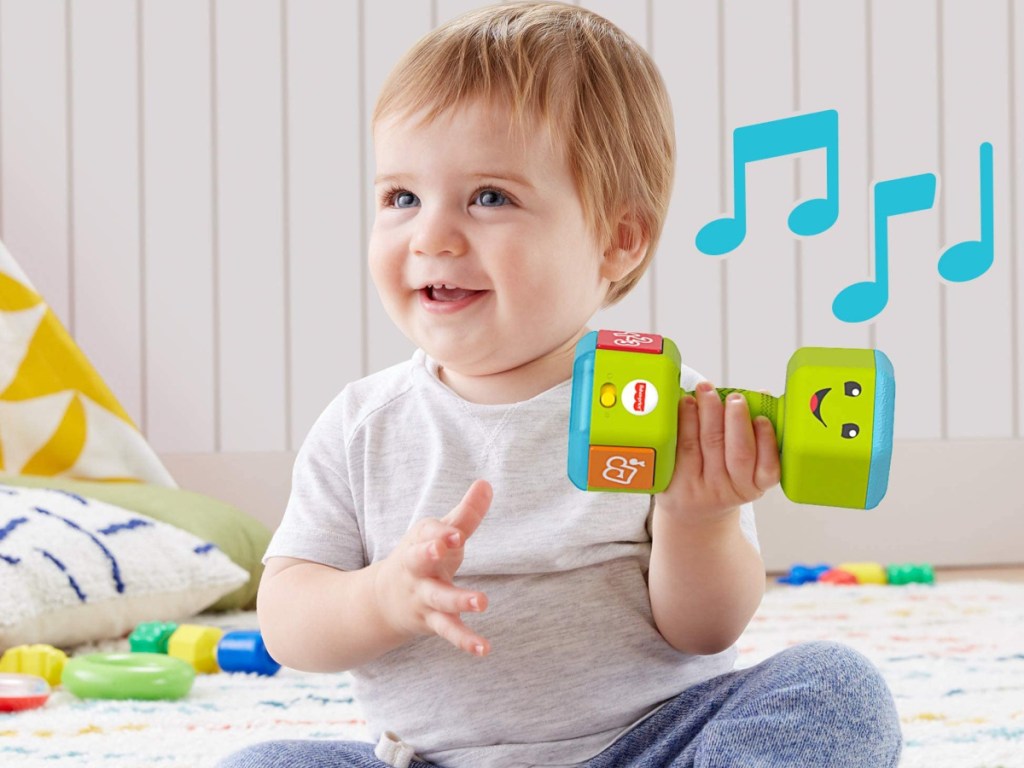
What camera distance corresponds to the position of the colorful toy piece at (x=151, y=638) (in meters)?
1.35

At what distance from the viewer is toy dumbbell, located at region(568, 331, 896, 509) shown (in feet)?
2.00

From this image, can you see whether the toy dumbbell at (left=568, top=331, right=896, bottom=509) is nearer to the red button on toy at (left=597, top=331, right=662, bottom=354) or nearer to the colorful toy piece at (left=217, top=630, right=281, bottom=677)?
the red button on toy at (left=597, top=331, right=662, bottom=354)

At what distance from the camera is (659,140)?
82cm

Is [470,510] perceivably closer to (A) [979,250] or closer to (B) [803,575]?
(B) [803,575]

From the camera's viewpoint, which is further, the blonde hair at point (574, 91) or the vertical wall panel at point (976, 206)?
the vertical wall panel at point (976, 206)

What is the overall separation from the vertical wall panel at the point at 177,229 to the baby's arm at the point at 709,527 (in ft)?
4.97

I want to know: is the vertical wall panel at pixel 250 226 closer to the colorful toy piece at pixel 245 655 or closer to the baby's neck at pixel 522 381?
the colorful toy piece at pixel 245 655

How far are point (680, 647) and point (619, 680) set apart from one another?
1.7 inches

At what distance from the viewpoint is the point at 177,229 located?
2141 mm

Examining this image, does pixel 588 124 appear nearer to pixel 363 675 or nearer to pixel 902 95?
pixel 363 675

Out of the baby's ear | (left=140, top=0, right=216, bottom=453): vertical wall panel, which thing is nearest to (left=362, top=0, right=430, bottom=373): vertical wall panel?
(left=140, top=0, right=216, bottom=453): vertical wall panel

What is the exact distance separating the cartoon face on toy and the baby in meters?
0.09

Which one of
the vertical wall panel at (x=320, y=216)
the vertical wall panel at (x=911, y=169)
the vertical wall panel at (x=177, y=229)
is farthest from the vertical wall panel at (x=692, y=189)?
the vertical wall panel at (x=177, y=229)

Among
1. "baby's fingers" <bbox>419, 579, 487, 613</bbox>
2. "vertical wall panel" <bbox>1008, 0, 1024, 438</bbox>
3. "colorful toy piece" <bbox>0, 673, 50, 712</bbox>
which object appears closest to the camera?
"baby's fingers" <bbox>419, 579, 487, 613</bbox>
